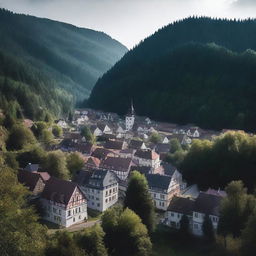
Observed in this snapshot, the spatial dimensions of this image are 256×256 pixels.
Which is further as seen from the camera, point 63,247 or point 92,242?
point 92,242

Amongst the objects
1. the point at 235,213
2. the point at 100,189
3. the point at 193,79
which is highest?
the point at 193,79

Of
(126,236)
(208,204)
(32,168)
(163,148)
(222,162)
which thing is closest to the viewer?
(126,236)

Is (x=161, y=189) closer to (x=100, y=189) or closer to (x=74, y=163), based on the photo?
(x=100, y=189)

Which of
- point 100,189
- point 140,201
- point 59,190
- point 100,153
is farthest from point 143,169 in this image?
point 59,190

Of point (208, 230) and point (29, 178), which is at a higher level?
point (29, 178)

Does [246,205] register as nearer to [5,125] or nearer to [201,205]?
[201,205]

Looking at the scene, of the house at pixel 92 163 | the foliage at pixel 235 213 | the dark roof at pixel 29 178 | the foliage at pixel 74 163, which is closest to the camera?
the foliage at pixel 235 213

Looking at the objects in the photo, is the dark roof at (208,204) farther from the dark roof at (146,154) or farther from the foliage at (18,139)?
the foliage at (18,139)

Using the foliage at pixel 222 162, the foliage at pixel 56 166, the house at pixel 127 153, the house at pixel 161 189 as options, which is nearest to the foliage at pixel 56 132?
the house at pixel 127 153
